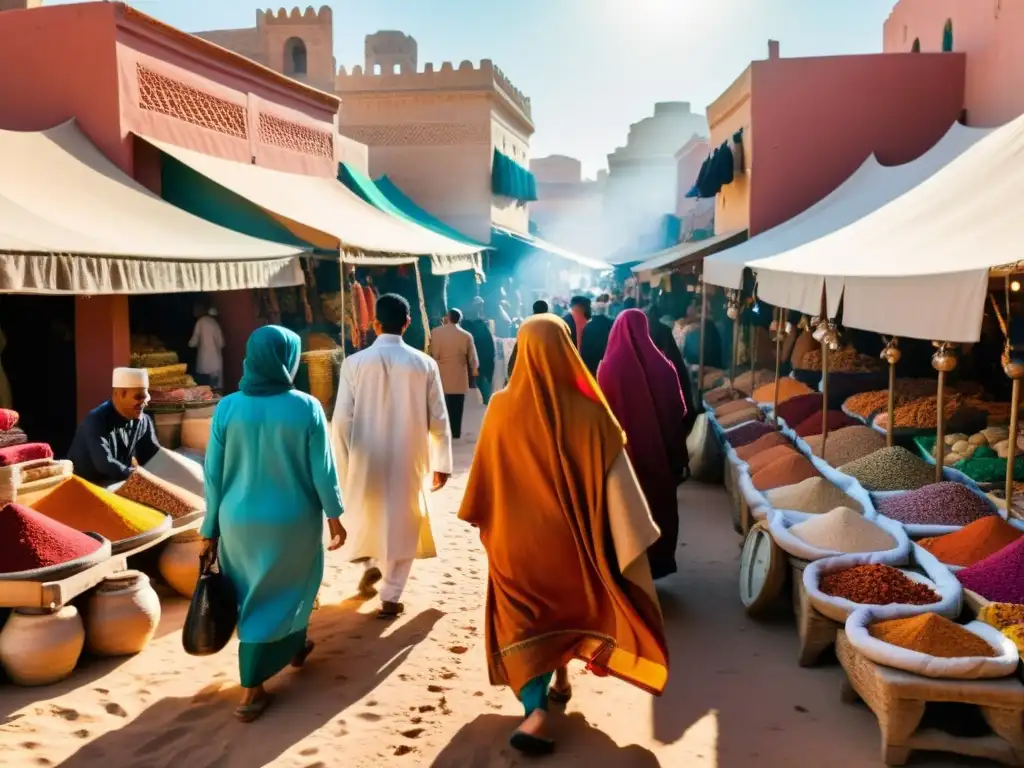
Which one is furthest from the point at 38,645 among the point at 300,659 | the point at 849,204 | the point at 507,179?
the point at 507,179

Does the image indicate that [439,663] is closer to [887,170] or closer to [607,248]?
[887,170]

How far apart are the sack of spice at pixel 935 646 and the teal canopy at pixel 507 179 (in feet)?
49.1

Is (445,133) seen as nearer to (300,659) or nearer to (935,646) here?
(300,659)

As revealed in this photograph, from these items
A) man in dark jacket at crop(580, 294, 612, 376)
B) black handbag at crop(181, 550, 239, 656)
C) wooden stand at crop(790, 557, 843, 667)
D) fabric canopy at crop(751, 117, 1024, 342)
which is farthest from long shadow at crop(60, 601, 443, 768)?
man in dark jacket at crop(580, 294, 612, 376)

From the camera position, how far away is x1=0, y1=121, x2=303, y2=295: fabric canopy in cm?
467

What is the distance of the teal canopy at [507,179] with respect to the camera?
17359 mm

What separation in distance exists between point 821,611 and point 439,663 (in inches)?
58.4

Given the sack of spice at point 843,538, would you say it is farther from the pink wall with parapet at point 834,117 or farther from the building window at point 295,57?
the building window at point 295,57

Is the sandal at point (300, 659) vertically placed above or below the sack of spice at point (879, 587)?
below

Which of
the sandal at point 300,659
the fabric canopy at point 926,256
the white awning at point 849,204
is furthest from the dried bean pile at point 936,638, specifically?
the white awning at point 849,204

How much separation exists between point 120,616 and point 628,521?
6.79 ft

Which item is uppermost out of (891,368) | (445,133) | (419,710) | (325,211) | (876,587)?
(445,133)

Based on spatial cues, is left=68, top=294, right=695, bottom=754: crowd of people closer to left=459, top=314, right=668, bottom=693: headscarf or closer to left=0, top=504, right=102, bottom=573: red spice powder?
left=459, top=314, right=668, bottom=693: headscarf

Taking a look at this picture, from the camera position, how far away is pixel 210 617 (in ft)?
9.92
